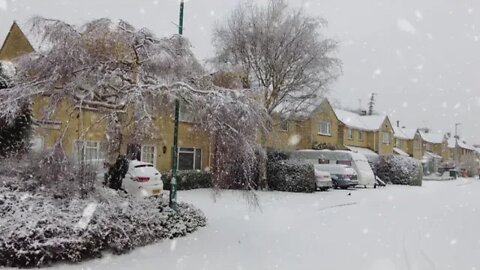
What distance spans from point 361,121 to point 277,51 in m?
25.1

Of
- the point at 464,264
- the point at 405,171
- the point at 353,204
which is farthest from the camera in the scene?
the point at 405,171

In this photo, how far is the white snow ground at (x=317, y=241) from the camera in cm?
853

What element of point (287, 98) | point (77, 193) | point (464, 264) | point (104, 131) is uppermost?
point (287, 98)

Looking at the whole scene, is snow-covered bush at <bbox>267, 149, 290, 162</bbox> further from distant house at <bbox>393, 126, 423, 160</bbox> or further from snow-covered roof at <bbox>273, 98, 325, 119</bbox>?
distant house at <bbox>393, 126, 423, 160</bbox>

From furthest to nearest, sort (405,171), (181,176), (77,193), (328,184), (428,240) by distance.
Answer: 1. (405,171)
2. (328,184)
3. (181,176)
4. (428,240)
5. (77,193)

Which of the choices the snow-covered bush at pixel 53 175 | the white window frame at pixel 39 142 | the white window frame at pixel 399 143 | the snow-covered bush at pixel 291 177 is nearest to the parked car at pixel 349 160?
the snow-covered bush at pixel 291 177

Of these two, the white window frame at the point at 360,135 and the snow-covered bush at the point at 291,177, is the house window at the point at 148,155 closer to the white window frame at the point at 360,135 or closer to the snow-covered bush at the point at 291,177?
the snow-covered bush at the point at 291,177

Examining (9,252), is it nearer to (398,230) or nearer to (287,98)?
(398,230)

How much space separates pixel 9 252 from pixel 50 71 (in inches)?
166

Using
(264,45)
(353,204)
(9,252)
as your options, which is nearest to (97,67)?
(9,252)

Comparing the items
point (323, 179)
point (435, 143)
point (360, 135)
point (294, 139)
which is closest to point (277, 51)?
point (323, 179)

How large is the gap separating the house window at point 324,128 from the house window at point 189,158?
15.4 m

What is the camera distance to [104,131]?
10742 mm

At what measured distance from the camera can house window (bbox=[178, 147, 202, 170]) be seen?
2483 centimetres
